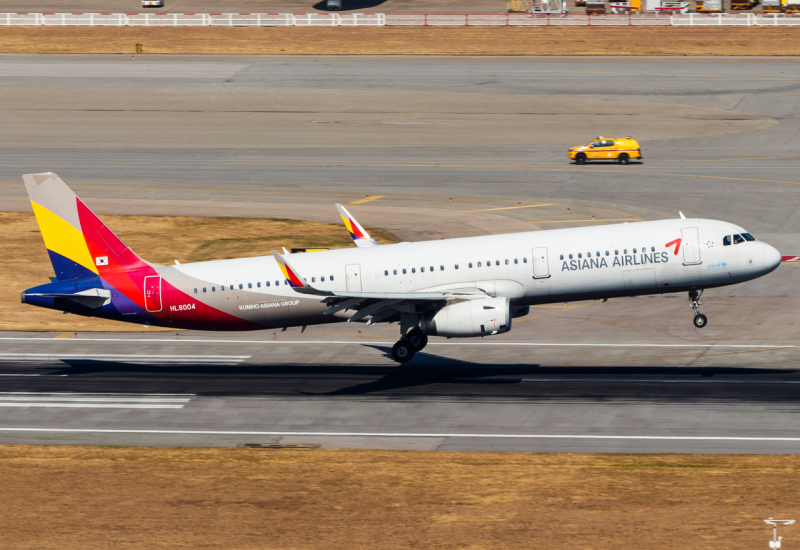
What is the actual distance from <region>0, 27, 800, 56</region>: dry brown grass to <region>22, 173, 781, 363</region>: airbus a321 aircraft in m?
89.6

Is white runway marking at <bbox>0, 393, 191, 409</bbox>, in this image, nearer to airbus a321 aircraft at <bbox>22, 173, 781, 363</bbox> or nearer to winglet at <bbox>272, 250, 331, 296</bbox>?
airbus a321 aircraft at <bbox>22, 173, 781, 363</bbox>

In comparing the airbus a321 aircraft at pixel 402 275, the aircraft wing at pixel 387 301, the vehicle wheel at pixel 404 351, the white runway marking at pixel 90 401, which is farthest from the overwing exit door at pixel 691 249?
the white runway marking at pixel 90 401

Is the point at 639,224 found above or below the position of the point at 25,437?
above

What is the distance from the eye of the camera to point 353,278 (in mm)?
43844

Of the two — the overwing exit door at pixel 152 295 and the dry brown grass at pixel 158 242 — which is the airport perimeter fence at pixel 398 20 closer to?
the dry brown grass at pixel 158 242

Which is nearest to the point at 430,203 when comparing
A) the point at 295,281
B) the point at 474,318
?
the point at 474,318

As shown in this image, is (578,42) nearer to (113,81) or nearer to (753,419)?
(113,81)

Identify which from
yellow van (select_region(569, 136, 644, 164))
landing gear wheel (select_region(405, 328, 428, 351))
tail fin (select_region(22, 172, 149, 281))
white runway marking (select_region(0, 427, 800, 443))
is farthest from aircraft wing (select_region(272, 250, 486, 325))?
yellow van (select_region(569, 136, 644, 164))

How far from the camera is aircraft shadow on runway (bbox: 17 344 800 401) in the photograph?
134 ft

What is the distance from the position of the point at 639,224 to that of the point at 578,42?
9258 centimetres

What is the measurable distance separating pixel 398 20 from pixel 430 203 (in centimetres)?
7495

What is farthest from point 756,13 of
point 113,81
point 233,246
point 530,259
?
point 530,259

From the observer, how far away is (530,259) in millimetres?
42719

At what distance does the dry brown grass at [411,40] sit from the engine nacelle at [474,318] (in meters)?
93.5
